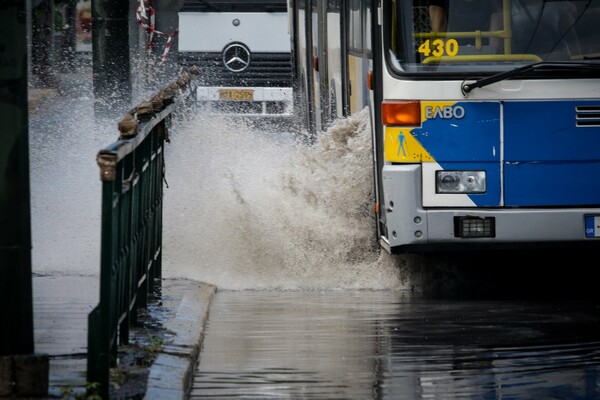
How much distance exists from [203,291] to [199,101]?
709 inches

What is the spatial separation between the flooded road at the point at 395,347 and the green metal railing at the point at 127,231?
0.50 m

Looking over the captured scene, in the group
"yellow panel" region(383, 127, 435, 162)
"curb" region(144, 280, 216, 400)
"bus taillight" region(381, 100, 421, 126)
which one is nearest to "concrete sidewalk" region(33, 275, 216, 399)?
"curb" region(144, 280, 216, 400)

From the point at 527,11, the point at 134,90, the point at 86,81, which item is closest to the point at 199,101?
the point at 134,90

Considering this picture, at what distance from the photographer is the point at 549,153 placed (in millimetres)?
9992

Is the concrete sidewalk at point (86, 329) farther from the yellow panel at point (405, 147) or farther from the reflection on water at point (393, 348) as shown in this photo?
the yellow panel at point (405, 147)

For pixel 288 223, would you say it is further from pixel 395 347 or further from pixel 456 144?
pixel 395 347

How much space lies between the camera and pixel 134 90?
29.2 m

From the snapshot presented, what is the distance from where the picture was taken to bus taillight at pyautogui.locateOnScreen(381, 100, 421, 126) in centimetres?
995

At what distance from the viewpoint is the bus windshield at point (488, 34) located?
10023 mm

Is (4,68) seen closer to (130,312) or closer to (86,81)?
(130,312)

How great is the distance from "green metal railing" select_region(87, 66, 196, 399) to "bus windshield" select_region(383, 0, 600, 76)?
5.54 feet

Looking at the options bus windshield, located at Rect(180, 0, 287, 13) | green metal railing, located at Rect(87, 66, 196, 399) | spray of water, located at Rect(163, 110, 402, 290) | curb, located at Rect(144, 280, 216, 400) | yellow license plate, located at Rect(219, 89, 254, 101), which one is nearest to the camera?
Result: green metal railing, located at Rect(87, 66, 196, 399)

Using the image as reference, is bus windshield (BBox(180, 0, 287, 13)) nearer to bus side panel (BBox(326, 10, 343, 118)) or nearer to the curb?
bus side panel (BBox(326, 10, 343, 118))

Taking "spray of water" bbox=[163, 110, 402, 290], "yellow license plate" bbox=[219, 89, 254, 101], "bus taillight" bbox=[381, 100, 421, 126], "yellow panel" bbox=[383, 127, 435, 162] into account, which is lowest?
"spray of water" bbox=[163, 110, 402, 290]
